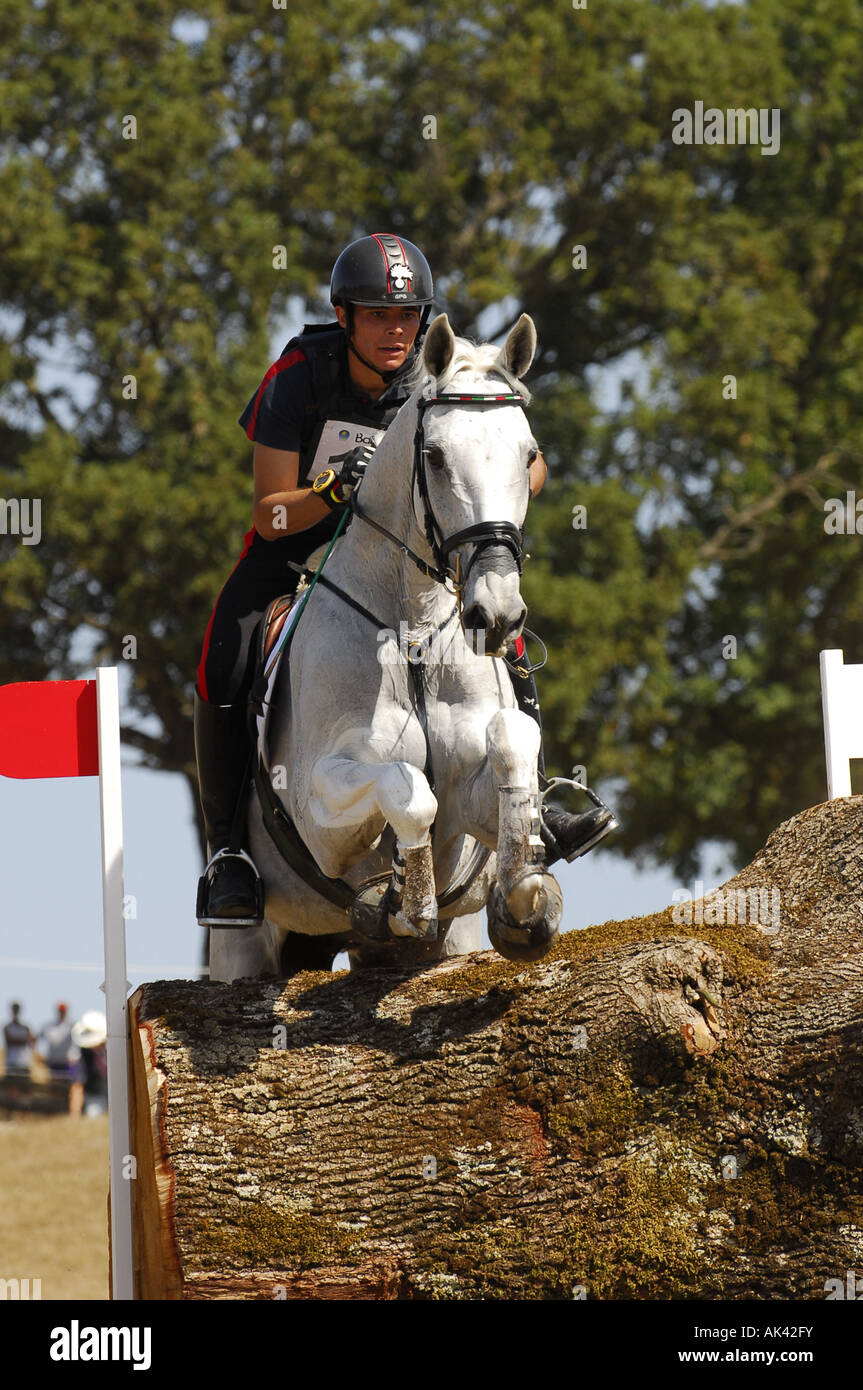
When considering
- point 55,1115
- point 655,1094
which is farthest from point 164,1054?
point 55,1115

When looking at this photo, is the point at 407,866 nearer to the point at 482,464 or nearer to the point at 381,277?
the point at 482,464

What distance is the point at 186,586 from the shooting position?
16.8m

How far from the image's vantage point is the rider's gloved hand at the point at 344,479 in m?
5.44

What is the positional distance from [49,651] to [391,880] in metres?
13.2

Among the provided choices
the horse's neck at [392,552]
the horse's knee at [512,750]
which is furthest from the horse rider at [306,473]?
the horse's knee at [512,750]

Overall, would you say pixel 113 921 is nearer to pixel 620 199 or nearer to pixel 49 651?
pixel 49 651

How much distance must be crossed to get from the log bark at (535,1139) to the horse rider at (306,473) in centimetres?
106

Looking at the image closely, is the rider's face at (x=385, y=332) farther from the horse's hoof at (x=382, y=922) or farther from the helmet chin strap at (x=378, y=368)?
the horse's hoof at (x=382, y=922)

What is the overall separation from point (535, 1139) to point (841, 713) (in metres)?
2.62

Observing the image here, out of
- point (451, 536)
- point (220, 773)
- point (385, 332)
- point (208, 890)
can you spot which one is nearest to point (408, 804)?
point (451, 536)

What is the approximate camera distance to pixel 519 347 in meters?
4.97

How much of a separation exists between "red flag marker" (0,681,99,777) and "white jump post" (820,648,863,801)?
2.74m

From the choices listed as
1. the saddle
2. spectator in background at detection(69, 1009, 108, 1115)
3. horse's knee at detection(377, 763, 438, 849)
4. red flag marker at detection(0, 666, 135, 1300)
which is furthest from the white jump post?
spectator in background at detection(69, 1009, 108, 1115)

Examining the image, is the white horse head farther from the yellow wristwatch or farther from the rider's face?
the rider's face
